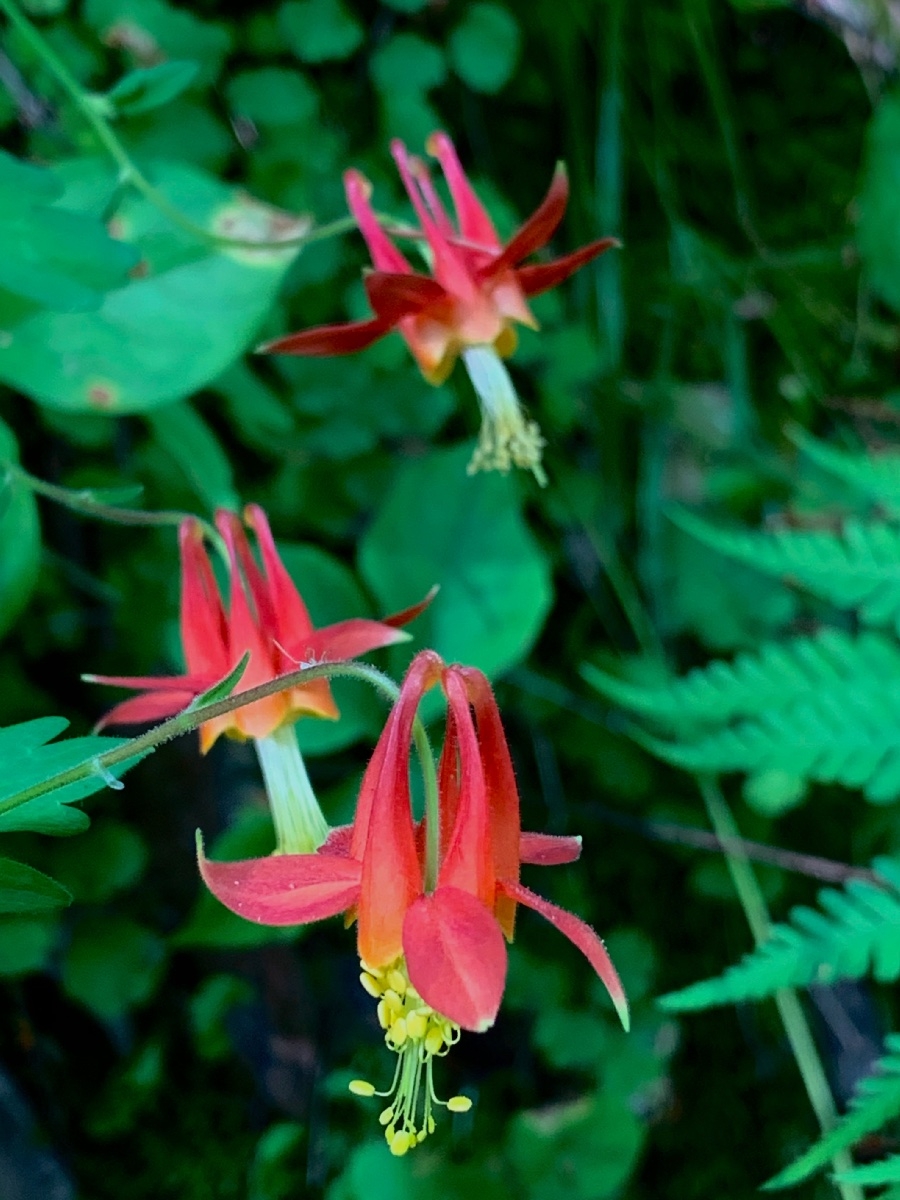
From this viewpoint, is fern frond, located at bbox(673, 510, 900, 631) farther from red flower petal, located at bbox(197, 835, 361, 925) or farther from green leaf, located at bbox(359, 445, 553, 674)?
red flower petal, located at bbox(197, 835, 361, 925)

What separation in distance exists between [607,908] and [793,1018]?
34cm

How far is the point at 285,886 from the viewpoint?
0.57 m

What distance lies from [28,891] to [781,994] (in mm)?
1010

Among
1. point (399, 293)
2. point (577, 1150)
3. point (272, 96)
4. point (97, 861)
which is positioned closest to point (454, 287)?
point (399, 293)

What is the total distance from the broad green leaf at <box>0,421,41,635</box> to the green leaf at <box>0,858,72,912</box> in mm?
434

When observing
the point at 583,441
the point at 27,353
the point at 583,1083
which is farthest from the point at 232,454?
the point at 583,1083

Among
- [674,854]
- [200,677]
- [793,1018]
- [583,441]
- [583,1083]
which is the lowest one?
[583,1083]

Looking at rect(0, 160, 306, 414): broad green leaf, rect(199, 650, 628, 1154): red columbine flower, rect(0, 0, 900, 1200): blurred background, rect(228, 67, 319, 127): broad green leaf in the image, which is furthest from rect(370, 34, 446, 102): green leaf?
rect(199, 650, 628, 1154): red columbine flower

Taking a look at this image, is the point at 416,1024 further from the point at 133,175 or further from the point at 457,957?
the point at 133,175

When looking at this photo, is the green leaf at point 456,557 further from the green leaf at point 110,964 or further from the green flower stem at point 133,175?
the green leaf at point 110,964

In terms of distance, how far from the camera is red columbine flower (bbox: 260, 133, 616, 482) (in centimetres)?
93

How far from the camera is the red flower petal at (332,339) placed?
3.02 ft

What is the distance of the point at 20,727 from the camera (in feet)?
1.73

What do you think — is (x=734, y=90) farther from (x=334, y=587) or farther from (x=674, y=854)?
(x=674, y=854)
